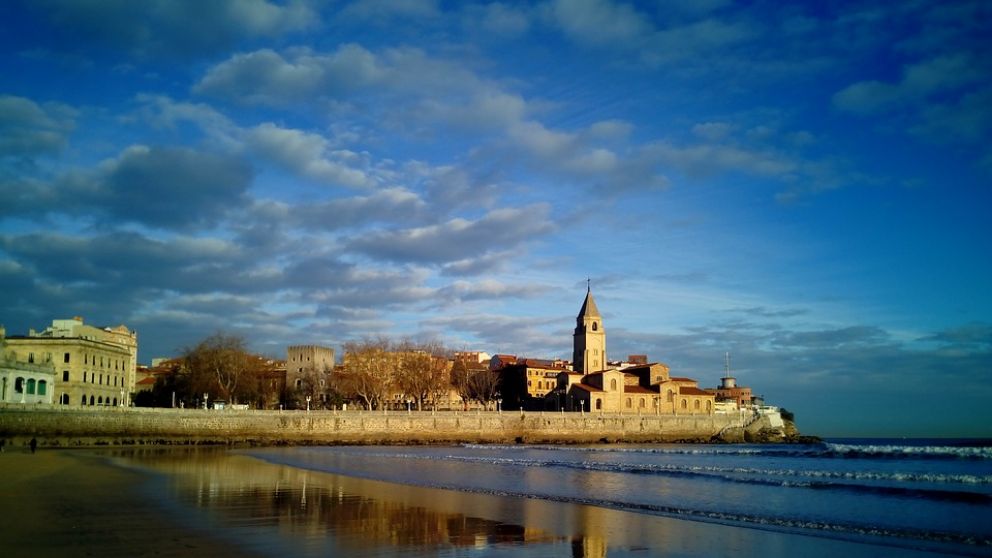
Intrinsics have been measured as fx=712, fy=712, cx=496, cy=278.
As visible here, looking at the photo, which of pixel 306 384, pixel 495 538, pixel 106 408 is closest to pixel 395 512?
pixel 495 538

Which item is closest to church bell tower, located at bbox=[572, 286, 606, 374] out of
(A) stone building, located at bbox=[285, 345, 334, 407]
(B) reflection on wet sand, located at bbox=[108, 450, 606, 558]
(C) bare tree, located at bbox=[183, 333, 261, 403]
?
(A) stone building, located at bbox=[285, 345, 334, 407]

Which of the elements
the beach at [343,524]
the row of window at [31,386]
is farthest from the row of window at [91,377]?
the beach at [343,524]

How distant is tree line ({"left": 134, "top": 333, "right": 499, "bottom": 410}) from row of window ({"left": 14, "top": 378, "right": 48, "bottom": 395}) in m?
11.2

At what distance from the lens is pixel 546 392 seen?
356 feet

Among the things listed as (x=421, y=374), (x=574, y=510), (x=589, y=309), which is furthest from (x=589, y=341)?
(x=574, y=510)

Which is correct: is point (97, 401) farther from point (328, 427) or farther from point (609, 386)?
point (609, 386)

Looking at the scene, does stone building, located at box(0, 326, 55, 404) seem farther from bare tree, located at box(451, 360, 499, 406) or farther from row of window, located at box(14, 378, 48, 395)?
bare tree, located at box(451, 360, 499, 406)

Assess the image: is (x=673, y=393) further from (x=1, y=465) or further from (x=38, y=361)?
(x=1, y=465)

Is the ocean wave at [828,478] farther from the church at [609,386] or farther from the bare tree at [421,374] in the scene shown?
the church at [609,386]

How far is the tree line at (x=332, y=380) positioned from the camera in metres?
78.2

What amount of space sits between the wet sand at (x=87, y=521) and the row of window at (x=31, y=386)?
41.2 meters

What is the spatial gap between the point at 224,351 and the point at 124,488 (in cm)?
5734

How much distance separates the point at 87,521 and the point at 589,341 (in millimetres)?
89743

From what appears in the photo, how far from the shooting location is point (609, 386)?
92500mm
